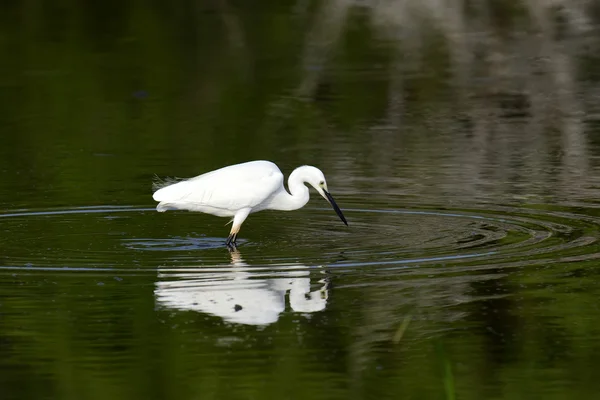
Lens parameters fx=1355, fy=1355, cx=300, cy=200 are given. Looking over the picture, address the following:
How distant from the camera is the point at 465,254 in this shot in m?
9.02

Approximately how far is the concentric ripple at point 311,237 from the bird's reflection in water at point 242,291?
268mm

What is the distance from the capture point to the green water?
6648 mm

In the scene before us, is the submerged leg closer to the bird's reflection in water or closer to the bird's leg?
the bird's leg

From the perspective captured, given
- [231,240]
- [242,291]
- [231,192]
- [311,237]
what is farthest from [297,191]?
[242,291]

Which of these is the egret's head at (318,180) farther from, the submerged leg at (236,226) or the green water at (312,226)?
the submerged leg at (236,226)

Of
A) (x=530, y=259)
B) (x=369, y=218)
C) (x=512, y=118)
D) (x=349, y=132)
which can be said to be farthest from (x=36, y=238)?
(x=512, y=118)

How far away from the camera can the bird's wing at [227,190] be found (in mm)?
9891

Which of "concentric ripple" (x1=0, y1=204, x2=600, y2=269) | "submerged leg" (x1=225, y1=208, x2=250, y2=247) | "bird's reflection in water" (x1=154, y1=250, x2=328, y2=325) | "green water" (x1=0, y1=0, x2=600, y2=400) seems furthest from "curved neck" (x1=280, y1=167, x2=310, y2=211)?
"bird's reflection in water" (x1=154, y1=250, x2=328, y2=325)

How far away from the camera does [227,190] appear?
988 cm

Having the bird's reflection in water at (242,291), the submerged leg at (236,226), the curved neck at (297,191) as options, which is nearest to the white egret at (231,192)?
the submerged leg at (236,226)

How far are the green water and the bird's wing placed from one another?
0.31 m

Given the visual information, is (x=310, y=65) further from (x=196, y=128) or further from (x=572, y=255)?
(x=572, y=255)

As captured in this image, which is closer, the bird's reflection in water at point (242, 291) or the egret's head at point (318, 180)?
the bird's reflection in water at point (242, 291)

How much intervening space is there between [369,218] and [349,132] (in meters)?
4.53
